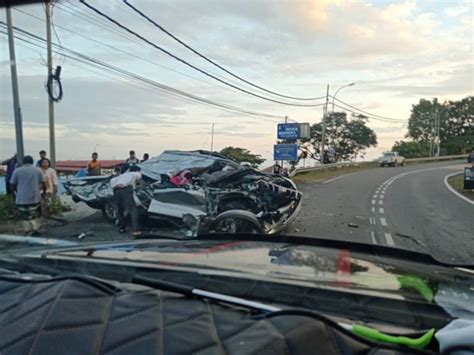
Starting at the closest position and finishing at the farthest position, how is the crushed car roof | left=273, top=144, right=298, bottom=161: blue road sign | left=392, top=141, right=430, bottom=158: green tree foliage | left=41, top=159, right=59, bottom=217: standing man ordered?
the crushed car roof, left=41, top=159, right=59, bottom=217: standing man, left=273, top=144, right=298, bottom=161: blue road sign, left=392, top=141, right=430, bottom=158: green tree foliage

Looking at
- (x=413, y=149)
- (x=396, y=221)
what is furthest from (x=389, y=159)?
(x=396, y=221)

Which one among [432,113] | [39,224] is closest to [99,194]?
[39,224]

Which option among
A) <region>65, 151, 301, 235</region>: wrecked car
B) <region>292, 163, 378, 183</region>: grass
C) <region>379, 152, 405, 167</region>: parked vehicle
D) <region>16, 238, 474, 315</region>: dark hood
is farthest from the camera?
<region>379, 152, 405, 167</region>: parked vehicle

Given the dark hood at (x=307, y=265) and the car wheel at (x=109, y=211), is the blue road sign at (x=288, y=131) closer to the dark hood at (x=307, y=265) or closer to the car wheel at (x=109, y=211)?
the car wheel at (x=109, y=211)

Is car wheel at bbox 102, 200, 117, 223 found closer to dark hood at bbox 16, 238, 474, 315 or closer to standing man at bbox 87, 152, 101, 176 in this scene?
standing man at bbox 87, 152, 101, 176

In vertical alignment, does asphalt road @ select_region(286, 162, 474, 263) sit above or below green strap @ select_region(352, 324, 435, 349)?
below

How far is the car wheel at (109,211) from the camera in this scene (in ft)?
34.9

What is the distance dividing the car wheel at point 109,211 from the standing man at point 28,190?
1545 millimetres

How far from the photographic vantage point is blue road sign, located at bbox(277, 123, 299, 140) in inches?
790

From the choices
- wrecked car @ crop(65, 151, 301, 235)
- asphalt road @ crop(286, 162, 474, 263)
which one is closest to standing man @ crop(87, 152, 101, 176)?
wrecked car @ crop(65, 151, 301, 235)

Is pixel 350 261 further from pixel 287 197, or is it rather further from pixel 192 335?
pixel 287 197

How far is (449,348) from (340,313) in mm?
637

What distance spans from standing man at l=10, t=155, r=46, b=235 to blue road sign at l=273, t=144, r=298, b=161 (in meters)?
9.03

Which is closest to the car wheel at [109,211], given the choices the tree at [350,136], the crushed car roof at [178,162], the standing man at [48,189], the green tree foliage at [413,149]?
the crushed car roof at [178,162]
